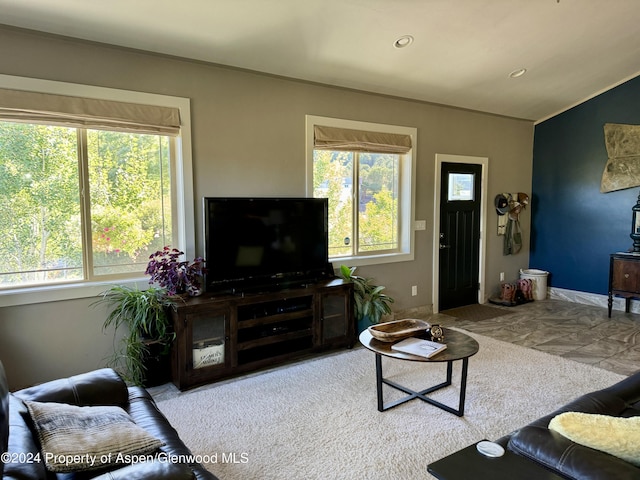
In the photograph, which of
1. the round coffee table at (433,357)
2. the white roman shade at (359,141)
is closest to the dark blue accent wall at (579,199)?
the white roman shade at (359,141)

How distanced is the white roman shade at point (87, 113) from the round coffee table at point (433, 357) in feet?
7.61

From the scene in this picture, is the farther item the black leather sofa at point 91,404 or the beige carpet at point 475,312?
the beige carpet at point 475,312

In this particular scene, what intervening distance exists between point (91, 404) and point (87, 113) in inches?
84.9

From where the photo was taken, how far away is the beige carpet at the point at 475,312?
529 cm

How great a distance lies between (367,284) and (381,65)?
2191mm

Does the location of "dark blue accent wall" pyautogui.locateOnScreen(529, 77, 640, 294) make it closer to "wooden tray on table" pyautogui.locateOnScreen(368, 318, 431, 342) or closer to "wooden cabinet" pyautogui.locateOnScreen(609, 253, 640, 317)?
"wooden cabinet" pyautogui.locateOnScreen(609, 253, 640, 317)

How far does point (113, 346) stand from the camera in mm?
3340

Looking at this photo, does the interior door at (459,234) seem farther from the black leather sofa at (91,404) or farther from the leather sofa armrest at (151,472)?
the leather sofa armrest at (151,472)

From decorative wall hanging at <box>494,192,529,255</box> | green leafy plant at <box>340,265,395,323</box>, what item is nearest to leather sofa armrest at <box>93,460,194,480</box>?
green leafy plant at <box>340,265,395,323</box>

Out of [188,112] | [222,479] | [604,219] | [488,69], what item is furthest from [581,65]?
[222,479]

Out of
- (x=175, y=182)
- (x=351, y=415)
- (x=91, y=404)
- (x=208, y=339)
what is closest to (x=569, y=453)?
(x=351, y=415)

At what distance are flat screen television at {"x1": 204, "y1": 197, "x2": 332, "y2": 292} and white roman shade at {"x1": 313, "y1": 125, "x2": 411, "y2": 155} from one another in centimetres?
69

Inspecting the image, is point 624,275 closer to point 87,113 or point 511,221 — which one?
point 511,221

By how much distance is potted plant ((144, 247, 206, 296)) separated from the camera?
325 cm
